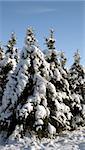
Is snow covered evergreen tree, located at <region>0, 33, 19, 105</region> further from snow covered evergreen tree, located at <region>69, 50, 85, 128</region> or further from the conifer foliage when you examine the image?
snow covered evergreen tree, located at <region>69, 50, 85, 128</region>

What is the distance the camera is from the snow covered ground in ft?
58.3

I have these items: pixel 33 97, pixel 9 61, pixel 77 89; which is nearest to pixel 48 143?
pixel 33 97

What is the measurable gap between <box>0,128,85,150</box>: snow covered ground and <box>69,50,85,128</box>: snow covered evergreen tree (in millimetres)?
6683

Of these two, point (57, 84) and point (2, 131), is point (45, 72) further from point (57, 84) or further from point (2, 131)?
point (2, 131)


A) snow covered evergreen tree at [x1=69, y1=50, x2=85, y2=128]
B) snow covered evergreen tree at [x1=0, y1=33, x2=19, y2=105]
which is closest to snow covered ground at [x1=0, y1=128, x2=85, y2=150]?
snow covered evergreen tree at [x1=69, y1=50, x2=85, y2=128]

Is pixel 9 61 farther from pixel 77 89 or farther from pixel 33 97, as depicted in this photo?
pixel 33 97

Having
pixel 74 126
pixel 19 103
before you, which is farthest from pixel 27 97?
pixel 74 126

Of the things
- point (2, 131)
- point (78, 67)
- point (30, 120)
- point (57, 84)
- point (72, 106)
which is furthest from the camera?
point (78, 67)

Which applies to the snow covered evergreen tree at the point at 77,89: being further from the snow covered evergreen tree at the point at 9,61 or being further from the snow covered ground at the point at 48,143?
the snow covered ground at the point at 48,143

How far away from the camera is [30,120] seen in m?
21.0

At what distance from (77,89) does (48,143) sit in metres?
11.9

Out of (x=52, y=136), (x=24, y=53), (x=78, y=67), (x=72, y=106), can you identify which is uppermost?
(x=78, y=67)

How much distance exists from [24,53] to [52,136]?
5790 mm

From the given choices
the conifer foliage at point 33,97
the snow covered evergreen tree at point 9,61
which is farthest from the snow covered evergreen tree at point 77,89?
the snow covered evergreen tree at point 9,61
